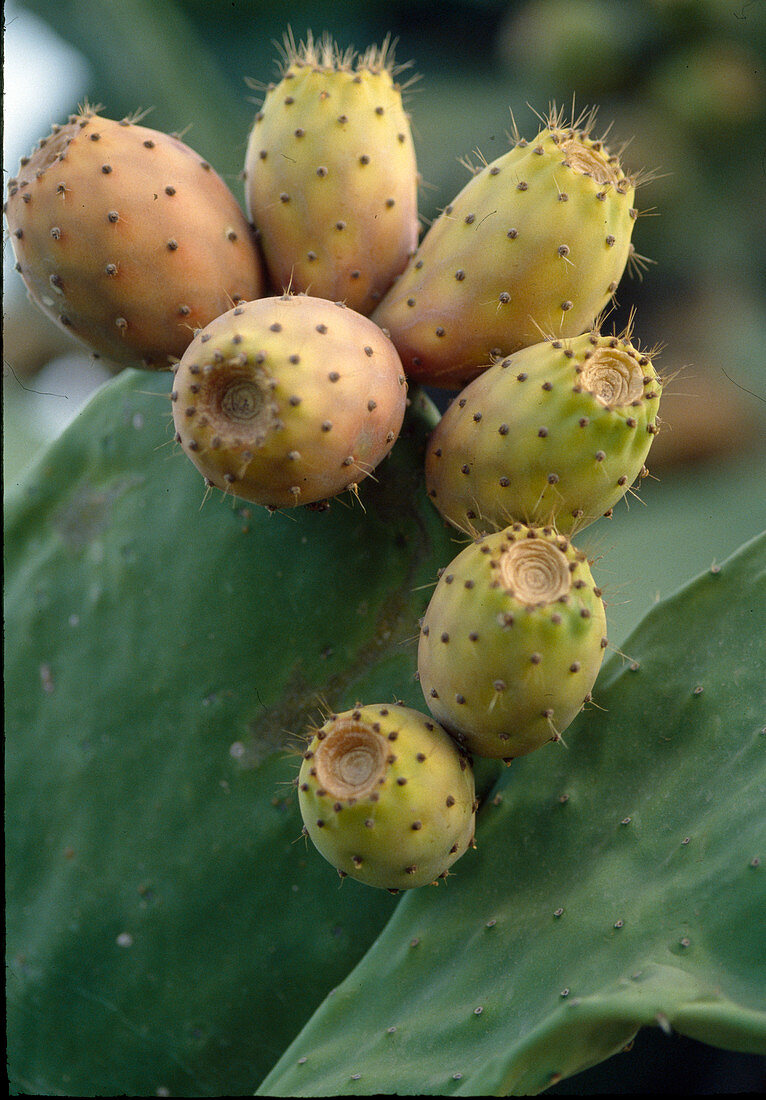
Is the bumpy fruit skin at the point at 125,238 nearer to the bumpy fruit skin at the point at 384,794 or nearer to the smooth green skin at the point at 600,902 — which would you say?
the bumpy fruit skin at the point at 384,794

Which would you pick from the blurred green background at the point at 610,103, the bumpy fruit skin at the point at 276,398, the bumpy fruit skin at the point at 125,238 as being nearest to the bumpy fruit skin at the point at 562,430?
the bumpy fruit skin at the point at 276,398

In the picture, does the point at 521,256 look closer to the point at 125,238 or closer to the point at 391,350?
the point at 391,350

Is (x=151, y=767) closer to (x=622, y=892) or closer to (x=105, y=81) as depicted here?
(x=622, y=892)

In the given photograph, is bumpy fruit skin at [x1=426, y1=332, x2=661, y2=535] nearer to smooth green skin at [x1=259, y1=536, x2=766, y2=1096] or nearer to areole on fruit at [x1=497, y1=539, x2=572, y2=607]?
areole on fruit at [x1=497, y1=539, x2=572, y2=607]

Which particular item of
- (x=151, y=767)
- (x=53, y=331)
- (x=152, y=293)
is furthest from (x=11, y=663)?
(x=53, y=331)

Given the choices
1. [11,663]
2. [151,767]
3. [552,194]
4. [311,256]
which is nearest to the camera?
[552,194]

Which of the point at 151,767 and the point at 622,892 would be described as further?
the point at 151,767
